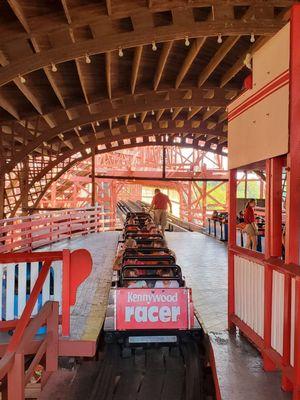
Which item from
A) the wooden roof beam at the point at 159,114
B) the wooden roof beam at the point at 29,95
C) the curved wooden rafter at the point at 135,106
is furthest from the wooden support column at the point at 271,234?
the wooden roof beam at the point at 159,114

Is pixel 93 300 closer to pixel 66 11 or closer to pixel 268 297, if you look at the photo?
pixel 268 297

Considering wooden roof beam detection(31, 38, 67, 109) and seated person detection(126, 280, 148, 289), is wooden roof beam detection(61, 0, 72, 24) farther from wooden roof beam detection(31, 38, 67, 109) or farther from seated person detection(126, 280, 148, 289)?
seated person detection(126, 280, 148, 289)

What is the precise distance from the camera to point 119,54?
879cm

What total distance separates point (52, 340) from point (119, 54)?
617cm

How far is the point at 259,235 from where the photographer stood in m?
11.3

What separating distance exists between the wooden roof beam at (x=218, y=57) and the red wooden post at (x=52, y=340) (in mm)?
7386

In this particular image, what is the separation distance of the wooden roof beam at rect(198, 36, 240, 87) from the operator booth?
5027 millimetres

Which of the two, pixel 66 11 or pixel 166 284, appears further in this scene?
pixel 66 11

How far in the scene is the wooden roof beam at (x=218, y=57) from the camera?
9.68 meters

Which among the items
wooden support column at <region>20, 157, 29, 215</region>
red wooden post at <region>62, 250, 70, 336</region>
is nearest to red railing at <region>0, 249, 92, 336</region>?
red wooden post at <region>62, 250, 70, 336</region>

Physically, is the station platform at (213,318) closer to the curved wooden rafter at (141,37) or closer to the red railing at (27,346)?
the red railing at (27,346)

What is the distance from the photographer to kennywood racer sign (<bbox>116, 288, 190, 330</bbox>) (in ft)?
15.9

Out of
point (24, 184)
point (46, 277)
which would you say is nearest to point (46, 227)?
point (24, 184)

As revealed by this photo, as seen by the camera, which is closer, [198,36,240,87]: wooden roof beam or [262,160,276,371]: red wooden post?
[262,160,276,371]: red wooden post
